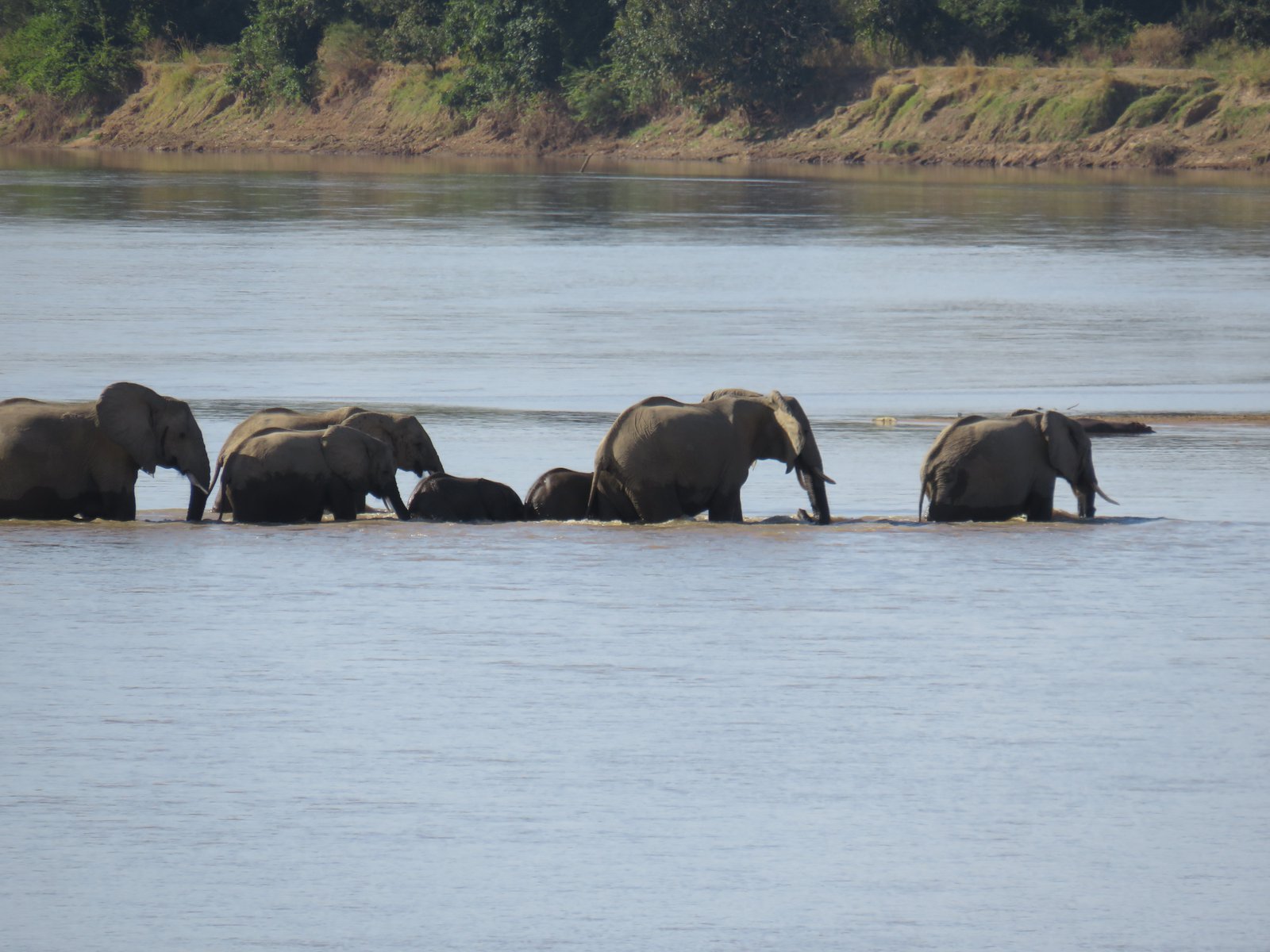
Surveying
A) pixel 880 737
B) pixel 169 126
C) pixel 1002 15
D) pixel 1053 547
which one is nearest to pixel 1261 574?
pixel 1053 547

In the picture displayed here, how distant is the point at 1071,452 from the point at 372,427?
3911 millimetres

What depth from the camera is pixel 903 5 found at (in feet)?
206

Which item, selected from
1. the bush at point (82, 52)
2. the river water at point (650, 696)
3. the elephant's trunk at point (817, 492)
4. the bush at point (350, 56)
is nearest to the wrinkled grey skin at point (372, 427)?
the river water at point (650, 696)

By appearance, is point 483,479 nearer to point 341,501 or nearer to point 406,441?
point 406,441

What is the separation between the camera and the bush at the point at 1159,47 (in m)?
59.2

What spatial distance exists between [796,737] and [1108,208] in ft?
117

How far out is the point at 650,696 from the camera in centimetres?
852

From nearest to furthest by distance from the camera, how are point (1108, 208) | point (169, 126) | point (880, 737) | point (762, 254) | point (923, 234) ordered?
point (880, 737) < point (762, 254) < point (923, 234) < point (1108, 208) < point (169, 126)

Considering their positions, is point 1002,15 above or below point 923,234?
above

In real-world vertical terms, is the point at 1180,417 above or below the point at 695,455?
below

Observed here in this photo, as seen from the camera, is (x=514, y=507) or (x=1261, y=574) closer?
(x=1261, y=574)

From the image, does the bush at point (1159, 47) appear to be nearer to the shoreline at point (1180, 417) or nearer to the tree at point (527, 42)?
the tree at point (527, 42)

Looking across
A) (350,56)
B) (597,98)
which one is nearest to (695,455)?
(597,98)

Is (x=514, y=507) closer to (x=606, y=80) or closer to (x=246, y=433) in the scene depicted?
(x=246, y=433)
